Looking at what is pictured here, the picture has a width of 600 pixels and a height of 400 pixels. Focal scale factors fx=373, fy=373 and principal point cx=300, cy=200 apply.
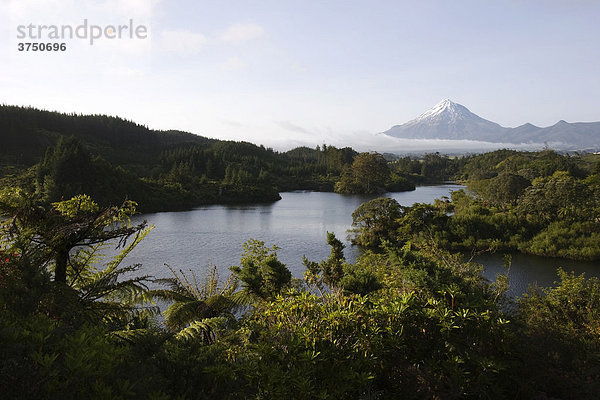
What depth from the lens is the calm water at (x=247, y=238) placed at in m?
22.1

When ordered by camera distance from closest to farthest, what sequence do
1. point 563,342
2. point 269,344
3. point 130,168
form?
point 269,344 → point 563,342 → point 130,168

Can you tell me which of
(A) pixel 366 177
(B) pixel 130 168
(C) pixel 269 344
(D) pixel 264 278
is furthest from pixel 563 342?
(B) pixel 130 168

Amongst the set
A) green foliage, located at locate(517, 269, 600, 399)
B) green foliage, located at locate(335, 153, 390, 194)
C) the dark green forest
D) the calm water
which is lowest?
the calm water

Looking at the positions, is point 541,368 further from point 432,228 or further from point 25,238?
point 432,228

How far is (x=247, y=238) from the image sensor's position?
30828mm

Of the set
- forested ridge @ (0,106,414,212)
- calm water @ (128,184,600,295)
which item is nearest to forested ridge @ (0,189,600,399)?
forested ridge @ (0,106,414,212)

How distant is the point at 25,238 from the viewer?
16.9 feet

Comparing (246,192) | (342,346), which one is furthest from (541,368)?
(246,192)

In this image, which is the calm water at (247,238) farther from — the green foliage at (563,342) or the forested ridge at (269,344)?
the forested ridge at (269,344)

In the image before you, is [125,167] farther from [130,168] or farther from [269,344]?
[269,344]

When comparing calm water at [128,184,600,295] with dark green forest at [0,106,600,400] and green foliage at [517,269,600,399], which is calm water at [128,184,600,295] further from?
dark green forest at [0,106,600,400]

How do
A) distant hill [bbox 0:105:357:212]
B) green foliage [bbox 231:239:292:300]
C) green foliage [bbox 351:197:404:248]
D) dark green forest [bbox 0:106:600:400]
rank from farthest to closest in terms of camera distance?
distant hill [bbox 0:105:357:212] → green foliage [bbox 351:197:404:248] → green foliage [bbox 231:239:292:300] → dark green forest [bbox 0:106:600:400]

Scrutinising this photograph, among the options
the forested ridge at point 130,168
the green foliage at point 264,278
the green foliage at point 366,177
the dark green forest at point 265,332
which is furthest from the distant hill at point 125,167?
the green foliage at point 366,177

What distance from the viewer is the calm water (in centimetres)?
2209
